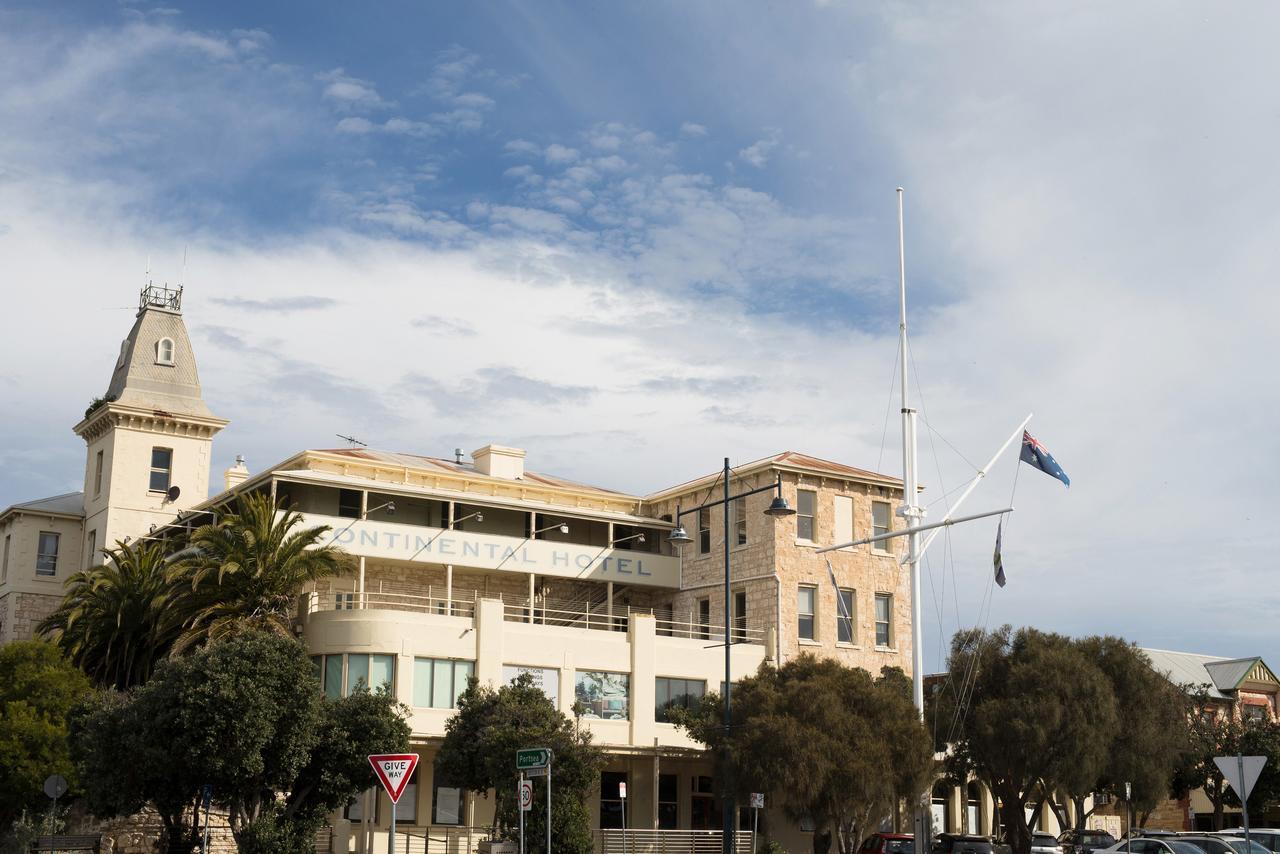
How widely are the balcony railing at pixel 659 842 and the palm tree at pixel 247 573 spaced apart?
37.4 ft

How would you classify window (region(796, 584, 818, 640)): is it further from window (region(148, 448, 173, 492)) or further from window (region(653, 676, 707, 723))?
window (region(148, 448, 173, 492))

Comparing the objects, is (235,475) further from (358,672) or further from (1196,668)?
(1196,668)

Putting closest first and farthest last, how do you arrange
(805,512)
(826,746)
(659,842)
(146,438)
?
(826,746) < (659,842) < (805,512) < (146,438)

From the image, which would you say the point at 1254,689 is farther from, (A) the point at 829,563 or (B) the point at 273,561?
(B) the point at 273,561

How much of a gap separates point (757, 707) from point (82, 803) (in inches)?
825

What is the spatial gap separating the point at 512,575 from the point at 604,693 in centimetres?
803

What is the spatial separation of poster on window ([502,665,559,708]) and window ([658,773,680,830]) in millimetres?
6197

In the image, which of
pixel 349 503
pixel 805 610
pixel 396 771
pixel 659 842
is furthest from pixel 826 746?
pixel 349 503

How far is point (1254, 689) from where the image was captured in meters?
83.2

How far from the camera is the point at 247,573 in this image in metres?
41.8

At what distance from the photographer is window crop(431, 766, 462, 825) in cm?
4362

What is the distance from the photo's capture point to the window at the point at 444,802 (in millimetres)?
43625

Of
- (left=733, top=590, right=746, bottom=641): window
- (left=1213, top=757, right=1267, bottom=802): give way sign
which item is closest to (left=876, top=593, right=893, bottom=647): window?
(left=733, top=590, right=746, bottom=641): window

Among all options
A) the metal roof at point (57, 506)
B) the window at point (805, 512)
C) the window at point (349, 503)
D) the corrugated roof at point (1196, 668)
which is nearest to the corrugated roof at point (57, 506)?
the metal roof at point (57, 506)
